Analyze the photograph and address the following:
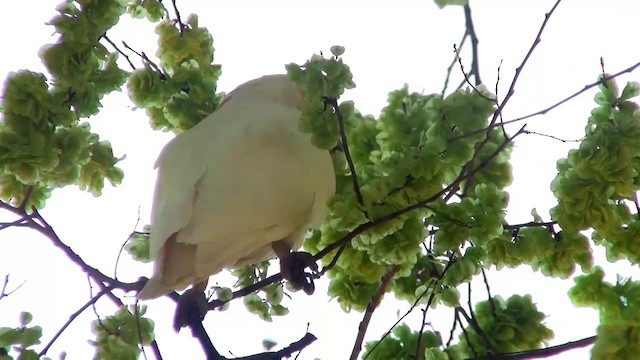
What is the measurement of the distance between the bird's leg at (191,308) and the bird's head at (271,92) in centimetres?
17

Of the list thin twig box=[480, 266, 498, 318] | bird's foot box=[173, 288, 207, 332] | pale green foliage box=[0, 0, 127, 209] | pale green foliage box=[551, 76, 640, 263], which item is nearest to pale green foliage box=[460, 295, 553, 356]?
thin twig box=[480, 266, 498, 318]

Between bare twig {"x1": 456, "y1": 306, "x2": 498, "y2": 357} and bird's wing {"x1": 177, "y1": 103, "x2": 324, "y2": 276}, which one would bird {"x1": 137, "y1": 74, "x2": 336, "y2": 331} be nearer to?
bird's wing {"x1": 177, "y1": 103, "x2": 324, "y2": 276}

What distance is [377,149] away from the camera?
1.88 ft

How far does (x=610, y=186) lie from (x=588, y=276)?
0.12 m

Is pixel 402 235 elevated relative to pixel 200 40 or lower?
lower

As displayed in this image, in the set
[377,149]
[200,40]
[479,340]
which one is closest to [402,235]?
[377,149]

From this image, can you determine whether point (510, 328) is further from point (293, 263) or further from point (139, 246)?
point (139, 246)

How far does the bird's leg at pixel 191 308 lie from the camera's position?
66 cm

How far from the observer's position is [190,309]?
66 cm

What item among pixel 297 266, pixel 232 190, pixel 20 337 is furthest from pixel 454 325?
pixel 20 337

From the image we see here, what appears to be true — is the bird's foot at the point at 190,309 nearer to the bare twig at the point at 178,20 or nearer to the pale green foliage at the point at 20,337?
the pale green foliage at the point at 20,337

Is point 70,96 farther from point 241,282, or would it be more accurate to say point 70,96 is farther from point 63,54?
point 241,282

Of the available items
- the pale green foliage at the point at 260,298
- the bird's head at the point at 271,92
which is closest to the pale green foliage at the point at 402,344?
the pale green foliage at the point at 260,298

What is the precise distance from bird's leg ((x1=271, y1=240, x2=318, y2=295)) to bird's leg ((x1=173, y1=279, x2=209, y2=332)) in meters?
0.08
